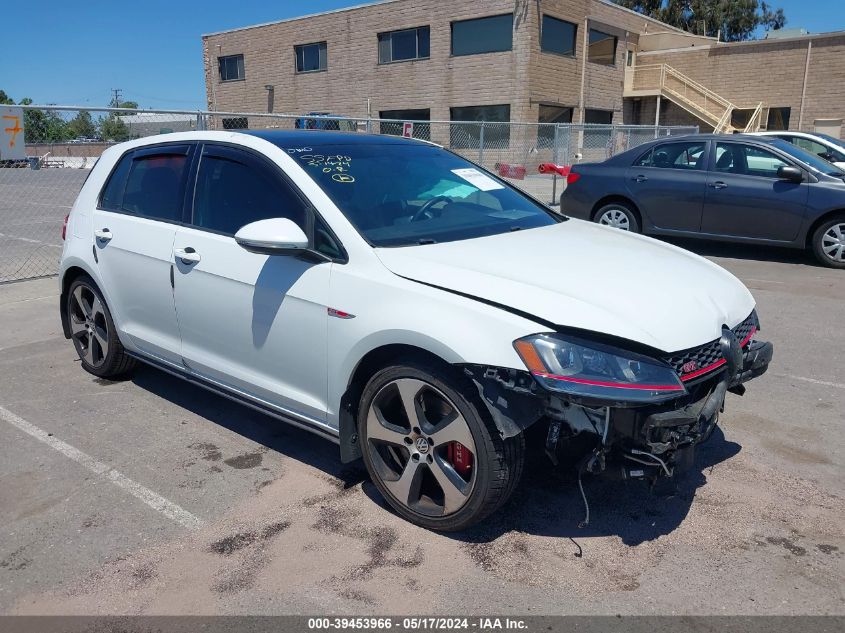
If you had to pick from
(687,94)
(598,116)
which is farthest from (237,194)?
(687,94)

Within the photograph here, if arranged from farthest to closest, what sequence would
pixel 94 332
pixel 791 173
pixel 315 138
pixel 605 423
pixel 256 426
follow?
pixel 791 173, pixel 94 332, pixel 256 426, pixel 315 138, pixel 605 423

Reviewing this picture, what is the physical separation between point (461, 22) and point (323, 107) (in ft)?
26.8

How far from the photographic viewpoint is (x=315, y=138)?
4.13m

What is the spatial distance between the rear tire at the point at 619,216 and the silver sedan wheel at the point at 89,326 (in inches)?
281

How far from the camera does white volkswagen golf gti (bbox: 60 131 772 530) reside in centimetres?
281

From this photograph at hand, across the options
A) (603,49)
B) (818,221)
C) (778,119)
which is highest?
(603,49)

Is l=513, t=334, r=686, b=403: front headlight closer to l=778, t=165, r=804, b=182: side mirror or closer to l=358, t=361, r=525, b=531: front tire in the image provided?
l=358, t=361, r=525, b=531: front tire

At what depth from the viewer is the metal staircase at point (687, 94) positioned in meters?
29.8

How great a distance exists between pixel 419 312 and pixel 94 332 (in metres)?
3.23

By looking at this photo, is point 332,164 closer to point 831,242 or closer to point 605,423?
point 605,423

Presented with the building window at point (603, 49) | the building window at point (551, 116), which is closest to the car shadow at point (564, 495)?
the building window at point (551, 116)

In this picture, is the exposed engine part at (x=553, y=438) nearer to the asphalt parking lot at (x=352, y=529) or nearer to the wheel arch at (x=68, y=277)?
the asphalt parking lot at (x=352, y=529)

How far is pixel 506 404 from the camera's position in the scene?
284 centimetres

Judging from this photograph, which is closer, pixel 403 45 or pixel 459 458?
pixel 459 458
